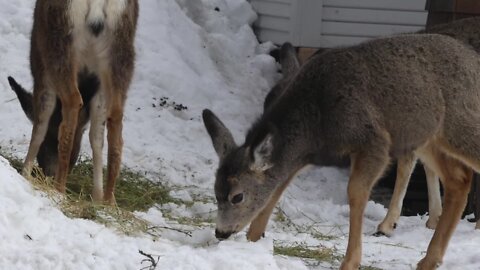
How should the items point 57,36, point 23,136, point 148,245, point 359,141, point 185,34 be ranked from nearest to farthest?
point 148,245 < point 359,141 < point 57,36 < point 23,136 < point 185,34

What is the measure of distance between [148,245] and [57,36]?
2361mm

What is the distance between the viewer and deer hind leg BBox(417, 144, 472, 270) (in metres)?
8.29

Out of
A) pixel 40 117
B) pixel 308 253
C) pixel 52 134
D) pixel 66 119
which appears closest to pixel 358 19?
pixel 52 134

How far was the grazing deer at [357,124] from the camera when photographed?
306 inches

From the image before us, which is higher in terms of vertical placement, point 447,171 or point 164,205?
point 447,171

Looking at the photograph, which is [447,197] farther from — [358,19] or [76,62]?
[358,19]

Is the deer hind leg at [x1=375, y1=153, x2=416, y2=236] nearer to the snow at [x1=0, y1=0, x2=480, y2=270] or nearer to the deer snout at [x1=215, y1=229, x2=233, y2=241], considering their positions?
the snow at [x1=0, y1=0, x2=480, y2=270]

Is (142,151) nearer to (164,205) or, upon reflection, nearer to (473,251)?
(164,205)

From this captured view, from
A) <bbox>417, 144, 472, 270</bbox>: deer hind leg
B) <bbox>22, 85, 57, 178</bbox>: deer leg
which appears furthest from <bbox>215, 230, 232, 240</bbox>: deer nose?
<bbox>22, 85, 57, 178</bbox>: deer leg

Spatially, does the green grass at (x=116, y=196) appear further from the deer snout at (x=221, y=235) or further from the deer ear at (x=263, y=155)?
the deer ear at (x=263, y=155)

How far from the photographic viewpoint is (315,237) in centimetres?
951

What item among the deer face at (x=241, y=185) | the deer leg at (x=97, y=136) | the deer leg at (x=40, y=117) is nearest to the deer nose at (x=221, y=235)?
the deer face at (x=241, y=185)

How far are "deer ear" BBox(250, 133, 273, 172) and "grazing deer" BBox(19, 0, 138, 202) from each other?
1520mm

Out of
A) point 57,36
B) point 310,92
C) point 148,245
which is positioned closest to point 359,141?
point 310,92
